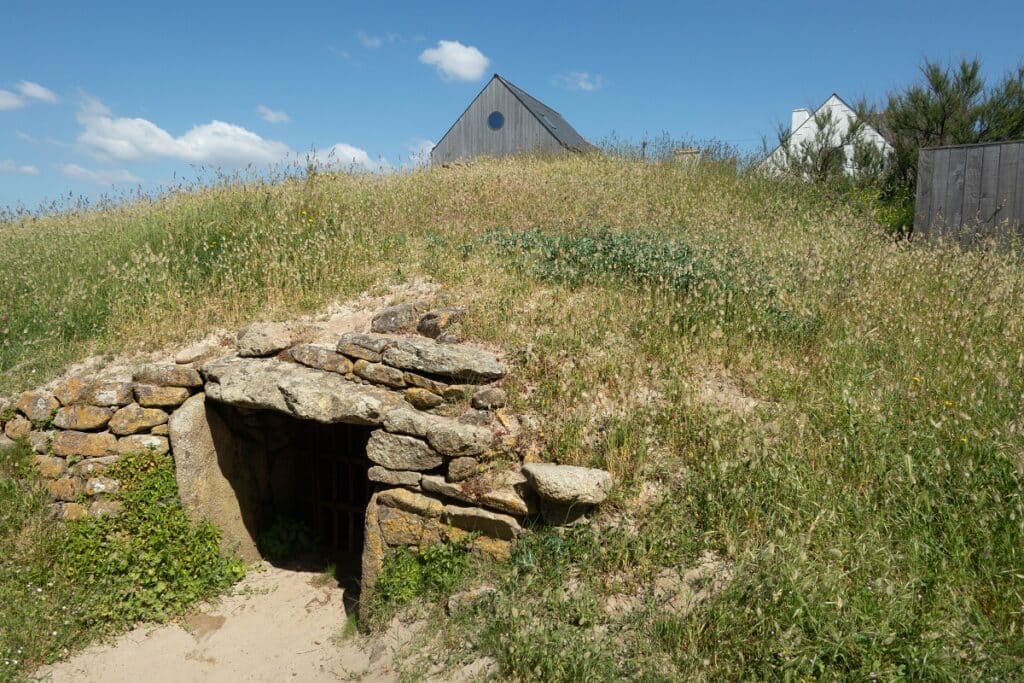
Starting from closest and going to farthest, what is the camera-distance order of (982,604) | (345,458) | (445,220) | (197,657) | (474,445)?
1. (982,604)
2. (474,445)
3. (197,657)
4. (345,458)
5. (445,220)

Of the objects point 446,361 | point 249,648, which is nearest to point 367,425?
point 446,361

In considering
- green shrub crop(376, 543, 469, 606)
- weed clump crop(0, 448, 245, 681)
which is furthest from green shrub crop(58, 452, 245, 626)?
green shrub crop(376, 543, 469, 606)

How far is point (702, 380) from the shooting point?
465 centimetres

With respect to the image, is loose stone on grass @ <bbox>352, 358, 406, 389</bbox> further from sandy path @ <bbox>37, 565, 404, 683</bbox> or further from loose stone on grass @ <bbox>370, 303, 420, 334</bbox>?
sandy path @ <bbox>37, 565, 404, 683</bbox>

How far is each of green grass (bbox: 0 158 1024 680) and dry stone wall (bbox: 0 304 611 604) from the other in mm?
A: 271

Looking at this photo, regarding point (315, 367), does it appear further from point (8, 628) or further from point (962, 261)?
point (962, 261)

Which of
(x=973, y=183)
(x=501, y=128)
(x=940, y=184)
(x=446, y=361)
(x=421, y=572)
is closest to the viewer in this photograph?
(x=421, y=572)

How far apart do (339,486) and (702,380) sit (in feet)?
11.1

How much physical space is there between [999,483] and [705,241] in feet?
13.5

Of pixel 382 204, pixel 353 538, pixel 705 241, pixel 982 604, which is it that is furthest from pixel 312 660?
pixel 382 204

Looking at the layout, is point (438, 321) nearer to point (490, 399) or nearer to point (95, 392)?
point (490, 399)

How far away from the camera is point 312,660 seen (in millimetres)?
4504

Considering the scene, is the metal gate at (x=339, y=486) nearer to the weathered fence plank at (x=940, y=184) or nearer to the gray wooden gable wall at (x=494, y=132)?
the weathered fence plank at (x=940, y=184)

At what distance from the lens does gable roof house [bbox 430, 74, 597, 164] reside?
1809 centimetres
